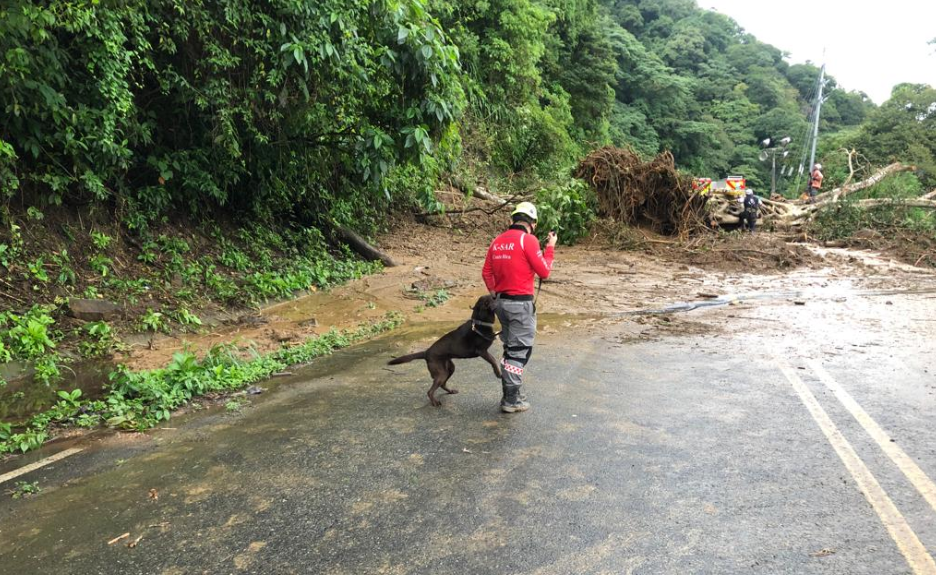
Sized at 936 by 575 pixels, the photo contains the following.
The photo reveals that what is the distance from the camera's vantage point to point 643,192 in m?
19.3

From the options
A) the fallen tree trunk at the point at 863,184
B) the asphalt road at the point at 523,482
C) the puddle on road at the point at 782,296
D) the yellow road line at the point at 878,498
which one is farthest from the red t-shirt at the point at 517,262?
the fallen tree trunk at the point at 863,184

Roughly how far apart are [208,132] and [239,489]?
700cm

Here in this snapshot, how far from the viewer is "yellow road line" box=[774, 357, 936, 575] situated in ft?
10.0

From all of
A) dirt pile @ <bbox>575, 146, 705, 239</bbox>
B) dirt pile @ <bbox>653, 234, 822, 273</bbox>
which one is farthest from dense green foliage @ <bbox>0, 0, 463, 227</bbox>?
dirt pile @ <bbox>575, 146, 705, 239</bbox>

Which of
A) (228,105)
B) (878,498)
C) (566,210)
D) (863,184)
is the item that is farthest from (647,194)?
→ (878,498)

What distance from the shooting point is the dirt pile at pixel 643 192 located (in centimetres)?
1908

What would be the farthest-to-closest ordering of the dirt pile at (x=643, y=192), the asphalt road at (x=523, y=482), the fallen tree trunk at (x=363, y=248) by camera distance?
the dirt pile at (x=643, y=192) → the fallen tree trunk at (x=363, y=248) → the asphalt road at (x=523, y=482)

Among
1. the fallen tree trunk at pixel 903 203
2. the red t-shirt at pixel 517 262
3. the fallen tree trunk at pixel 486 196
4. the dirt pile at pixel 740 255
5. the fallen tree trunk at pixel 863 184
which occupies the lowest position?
the dirt pile at pixel 740 255

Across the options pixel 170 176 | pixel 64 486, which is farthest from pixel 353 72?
pixel 64 486

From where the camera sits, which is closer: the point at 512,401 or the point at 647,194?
the point at 512,401

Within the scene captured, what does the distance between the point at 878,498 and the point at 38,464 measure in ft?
18.6

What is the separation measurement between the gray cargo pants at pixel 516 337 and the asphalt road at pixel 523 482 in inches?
13.1

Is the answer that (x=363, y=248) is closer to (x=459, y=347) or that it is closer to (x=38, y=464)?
(x=459, y=347)

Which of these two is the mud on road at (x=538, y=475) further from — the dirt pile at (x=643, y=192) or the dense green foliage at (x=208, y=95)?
the dirt pile at (x=643, y=192)
